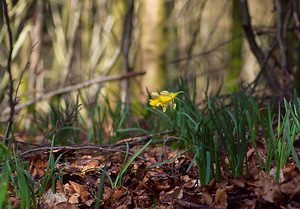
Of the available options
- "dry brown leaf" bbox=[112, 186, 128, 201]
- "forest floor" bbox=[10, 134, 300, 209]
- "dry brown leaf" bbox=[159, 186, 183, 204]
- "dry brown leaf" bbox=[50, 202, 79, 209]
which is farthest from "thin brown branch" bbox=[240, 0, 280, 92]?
"dry brown leaf" bbox=[50, 202, 79, 209]

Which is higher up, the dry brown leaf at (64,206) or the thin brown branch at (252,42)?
the thin brown branch at (252,42)

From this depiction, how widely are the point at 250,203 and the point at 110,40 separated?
278 inches

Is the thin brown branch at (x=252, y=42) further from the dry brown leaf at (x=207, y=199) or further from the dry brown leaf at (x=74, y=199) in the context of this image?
the dry brown leaf at (x=74, y=199)

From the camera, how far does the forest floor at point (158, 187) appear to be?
1.86m

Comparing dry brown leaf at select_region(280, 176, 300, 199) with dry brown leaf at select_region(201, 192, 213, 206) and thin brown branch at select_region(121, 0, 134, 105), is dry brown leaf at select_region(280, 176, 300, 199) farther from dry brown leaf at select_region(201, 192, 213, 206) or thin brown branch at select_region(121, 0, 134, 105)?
thin brown branch at select_region(121, 0, 134, 105)

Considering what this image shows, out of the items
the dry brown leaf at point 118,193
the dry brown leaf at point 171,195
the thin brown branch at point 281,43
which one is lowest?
the dry brown leaf at point 171,195

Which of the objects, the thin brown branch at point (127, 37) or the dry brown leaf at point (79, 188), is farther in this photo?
the thin brown branch at point (127, 37)

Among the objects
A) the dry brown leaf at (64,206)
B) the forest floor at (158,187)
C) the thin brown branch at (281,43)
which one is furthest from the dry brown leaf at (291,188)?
the thin brown branch at (281,43)

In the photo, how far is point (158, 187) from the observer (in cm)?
218

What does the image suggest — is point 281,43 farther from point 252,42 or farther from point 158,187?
point 158,187

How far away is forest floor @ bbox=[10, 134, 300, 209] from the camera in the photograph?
1855 millimetres

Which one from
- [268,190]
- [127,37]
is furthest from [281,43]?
[127,37]

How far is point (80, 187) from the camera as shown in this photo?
7.11ft

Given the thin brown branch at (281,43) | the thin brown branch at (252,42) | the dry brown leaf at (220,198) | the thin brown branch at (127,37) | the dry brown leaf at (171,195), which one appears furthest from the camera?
the thin brown branch at (127,37)
